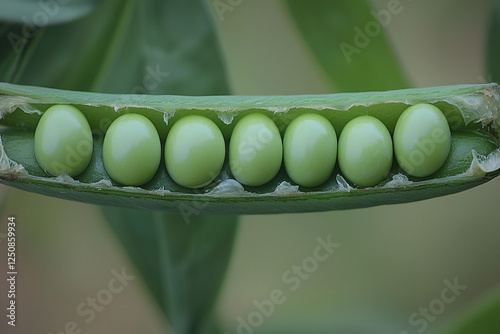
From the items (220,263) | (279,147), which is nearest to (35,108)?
(279,147)

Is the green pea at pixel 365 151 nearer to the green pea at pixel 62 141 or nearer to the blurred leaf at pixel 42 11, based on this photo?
the green pea at pixel 62 141

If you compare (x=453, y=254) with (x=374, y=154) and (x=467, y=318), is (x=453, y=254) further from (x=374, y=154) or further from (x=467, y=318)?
(x=374, y=154)

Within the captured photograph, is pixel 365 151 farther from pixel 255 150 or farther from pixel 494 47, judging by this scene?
pixel 494 47

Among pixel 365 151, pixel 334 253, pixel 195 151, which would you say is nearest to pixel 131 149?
pixel 195 151

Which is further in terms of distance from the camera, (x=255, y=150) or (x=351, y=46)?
(x=351, y=46)

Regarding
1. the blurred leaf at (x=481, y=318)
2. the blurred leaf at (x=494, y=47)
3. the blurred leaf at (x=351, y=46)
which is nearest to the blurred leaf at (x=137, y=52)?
the blurred leaf at (x=351, y=46)

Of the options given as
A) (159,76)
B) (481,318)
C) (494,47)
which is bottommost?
(481,318)

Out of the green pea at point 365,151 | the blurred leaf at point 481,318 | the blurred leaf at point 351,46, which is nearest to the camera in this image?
the green pea at point 365,151

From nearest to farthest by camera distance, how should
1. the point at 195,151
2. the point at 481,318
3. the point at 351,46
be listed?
the point at 195,151 < the point at 481,318 < the point at 351,46
